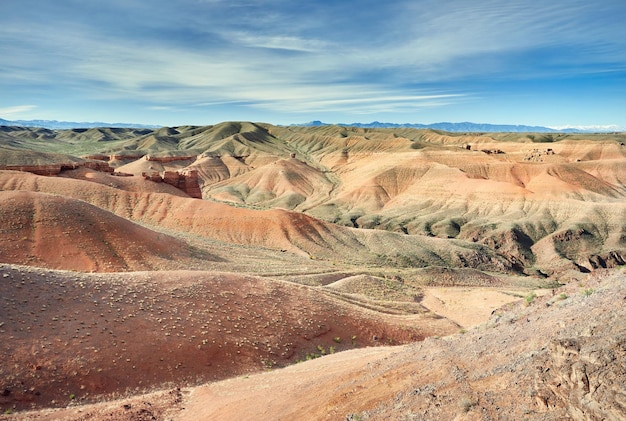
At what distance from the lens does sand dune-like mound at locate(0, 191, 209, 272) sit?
109 ft

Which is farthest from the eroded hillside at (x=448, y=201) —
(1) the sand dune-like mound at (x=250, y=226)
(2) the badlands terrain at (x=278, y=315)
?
(2) the badlands terrain at (x=278, y=315)

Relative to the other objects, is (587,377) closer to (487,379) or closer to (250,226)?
(487,379)

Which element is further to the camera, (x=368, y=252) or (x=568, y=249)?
(x=568, y=249)

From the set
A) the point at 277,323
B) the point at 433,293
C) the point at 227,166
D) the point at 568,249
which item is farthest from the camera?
the point at 227,166

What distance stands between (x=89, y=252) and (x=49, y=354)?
18.7m

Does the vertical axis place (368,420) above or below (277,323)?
above

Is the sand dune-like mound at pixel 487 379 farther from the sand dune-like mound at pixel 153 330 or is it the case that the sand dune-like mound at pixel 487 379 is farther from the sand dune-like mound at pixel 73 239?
the sand dune-like mound at pixel 73 239

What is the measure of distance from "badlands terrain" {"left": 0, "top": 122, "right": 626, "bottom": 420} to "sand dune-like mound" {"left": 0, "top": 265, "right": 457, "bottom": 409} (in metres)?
0.08

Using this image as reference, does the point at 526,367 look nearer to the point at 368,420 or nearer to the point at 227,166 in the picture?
the point at 368,420

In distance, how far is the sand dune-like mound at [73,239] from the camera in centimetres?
3319

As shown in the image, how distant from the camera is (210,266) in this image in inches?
1506

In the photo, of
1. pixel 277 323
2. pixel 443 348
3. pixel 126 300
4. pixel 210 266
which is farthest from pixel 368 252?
pixel 443 348

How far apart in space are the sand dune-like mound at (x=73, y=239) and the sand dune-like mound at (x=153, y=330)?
1007 centimetres

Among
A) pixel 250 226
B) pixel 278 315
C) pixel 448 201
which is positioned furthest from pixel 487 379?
pixel 448 201
